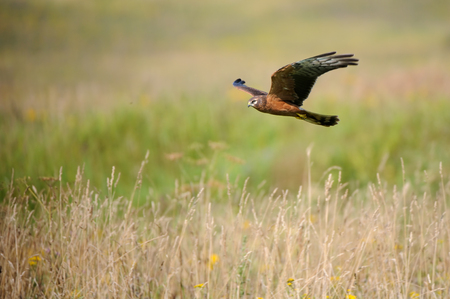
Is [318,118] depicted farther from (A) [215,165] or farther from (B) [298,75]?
(A) [215,165]

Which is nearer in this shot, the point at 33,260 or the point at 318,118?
the point at 318,118

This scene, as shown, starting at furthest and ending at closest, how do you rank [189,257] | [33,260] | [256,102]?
[189,257], [33,260], [256,102]

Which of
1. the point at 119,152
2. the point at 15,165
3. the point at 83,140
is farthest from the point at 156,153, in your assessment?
the point at 15,165

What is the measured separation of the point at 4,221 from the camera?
12.4 ft

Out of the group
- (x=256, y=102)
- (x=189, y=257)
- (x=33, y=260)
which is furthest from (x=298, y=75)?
(x=33, y=260)

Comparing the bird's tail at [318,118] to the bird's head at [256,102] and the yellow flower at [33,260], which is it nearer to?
the bird's head at [256,102]

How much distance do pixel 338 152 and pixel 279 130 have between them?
50.1 inches

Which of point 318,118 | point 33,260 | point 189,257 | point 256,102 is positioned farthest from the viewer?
point 189,257

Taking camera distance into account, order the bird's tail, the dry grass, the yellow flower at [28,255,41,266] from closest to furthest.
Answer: the bird's tail
the dry grass
the yellow flower at [28,255,41,266]

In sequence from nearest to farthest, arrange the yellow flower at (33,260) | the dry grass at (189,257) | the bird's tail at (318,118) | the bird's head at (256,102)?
the bird's tail at (318,118) → the bird's head at (256,102) → the dry grass at (189,257) → the yellow flower at (33,260)

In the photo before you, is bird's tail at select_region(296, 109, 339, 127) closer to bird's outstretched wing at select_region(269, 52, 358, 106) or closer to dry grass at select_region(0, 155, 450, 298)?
bird's outstretched wing at select_region(269, 52, 358, 106)

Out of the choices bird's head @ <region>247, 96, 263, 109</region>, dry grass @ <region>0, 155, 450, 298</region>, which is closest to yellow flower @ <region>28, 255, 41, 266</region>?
dry grass @ <region>0, 155, 450, 298</region>

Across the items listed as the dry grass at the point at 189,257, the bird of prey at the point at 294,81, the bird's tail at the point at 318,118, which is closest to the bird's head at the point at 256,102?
A: the bird of prey at the point at 294,81

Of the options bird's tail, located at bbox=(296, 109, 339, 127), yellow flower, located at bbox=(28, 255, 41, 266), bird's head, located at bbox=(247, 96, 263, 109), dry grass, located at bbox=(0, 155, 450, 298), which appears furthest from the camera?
yellow flower, located at bbox=(28, 255, 41, 266)
